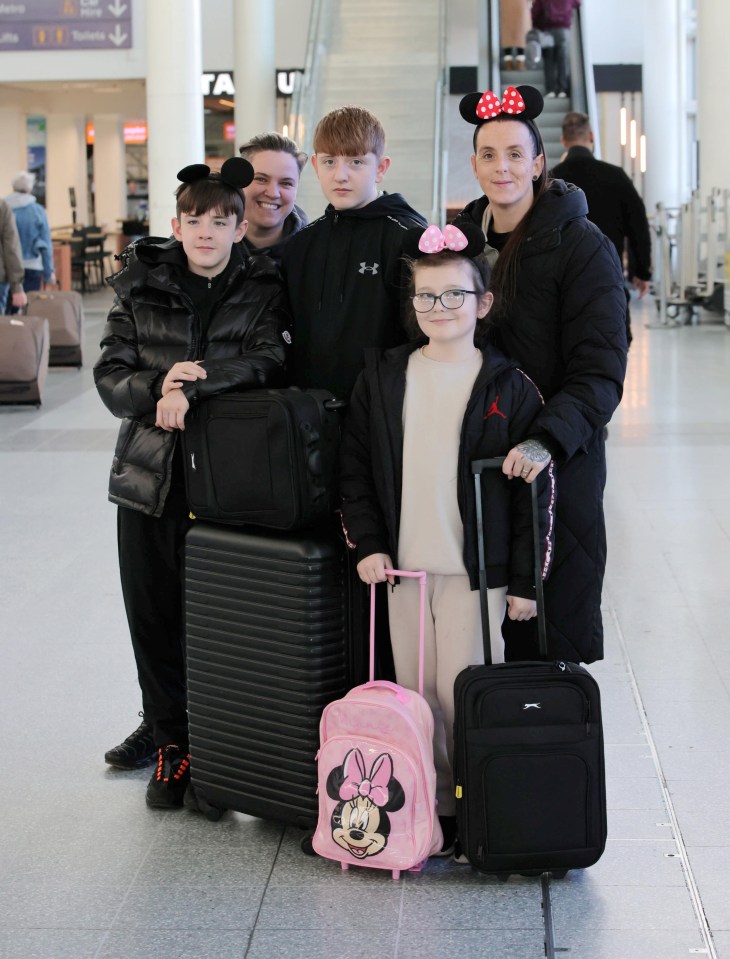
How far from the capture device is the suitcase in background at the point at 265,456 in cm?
313

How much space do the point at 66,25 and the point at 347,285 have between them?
56.0ft

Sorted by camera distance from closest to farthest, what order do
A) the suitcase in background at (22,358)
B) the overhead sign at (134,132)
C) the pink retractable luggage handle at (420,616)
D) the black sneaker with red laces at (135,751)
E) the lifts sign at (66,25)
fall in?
1. the pink retractable luggage handle at (420,616)
2. the black sneaker with red laces at (135,751)
3. the suitcase in background at (22,358)
4. the lifts sign at (66,25)
5. the overhead sign at (134,132)

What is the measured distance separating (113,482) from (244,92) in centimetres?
1778

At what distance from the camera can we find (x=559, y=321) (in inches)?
129

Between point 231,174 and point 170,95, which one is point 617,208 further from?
point 170,95

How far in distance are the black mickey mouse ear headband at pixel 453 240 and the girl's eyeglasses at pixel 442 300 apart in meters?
0.09

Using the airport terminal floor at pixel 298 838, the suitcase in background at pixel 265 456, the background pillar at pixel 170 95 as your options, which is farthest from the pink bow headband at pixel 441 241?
the background pillar at pixel 170 95

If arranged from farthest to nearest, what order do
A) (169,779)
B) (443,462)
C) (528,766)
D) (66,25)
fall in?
(66,25) < (169,779) < (443,462) < (528,766)

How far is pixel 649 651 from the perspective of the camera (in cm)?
482

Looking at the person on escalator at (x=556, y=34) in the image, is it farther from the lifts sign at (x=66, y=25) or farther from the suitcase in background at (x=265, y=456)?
the suitcase in background at (x=265, y=456)

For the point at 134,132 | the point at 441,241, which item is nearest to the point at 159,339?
the point at 441,241

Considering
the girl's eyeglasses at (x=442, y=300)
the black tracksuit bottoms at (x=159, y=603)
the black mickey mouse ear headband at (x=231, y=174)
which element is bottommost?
the black tracksuit bottoms at (x=159, y=603)

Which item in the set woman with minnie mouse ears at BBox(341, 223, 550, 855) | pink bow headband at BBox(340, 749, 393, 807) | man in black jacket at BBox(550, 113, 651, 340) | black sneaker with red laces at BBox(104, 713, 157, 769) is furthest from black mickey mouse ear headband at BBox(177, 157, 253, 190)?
man in black jacket at BBox(550, 113, 651, 340)

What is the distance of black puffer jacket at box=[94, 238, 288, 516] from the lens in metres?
3.37
